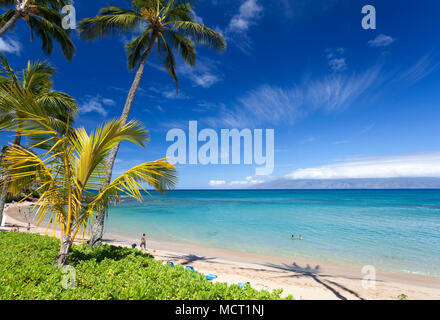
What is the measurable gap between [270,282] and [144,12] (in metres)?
12.7

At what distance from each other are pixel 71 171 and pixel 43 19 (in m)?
11.0

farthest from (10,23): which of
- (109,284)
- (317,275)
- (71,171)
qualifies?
(317,275)

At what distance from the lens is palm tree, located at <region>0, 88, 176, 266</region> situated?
3.80 m

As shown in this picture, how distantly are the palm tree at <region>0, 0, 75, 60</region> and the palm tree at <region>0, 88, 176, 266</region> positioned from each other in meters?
8.47

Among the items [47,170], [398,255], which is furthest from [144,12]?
[398,255]

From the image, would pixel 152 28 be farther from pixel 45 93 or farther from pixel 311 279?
pixel 311 279

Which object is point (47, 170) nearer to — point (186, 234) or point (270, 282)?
point (270, 282)

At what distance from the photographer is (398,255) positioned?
13.5m

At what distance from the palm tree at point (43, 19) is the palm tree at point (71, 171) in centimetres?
847

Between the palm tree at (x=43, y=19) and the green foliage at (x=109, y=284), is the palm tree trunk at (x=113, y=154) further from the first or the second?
the palm tree at (x=43, y=19)

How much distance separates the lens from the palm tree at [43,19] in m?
8.98

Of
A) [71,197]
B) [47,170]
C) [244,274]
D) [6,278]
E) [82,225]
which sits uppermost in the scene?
[47,170]

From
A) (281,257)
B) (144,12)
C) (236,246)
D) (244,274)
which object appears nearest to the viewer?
(144,12)

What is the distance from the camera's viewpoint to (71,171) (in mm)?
4160
